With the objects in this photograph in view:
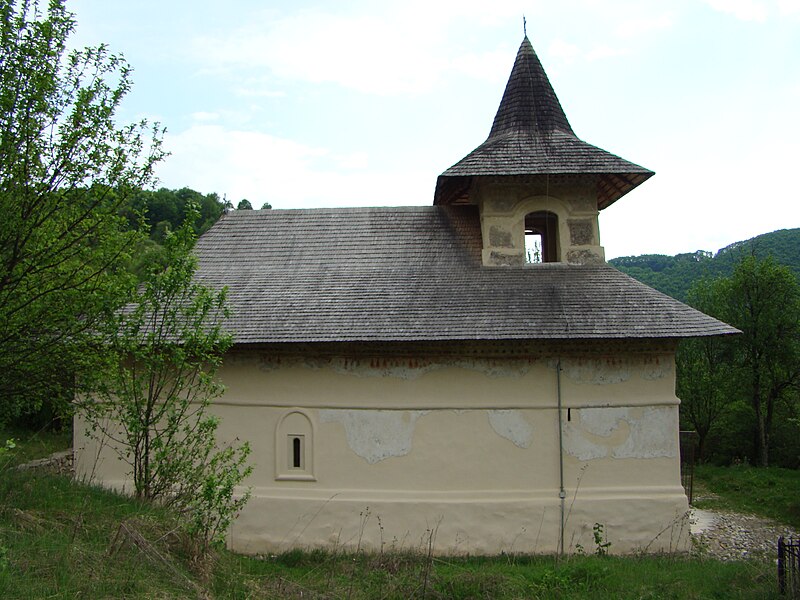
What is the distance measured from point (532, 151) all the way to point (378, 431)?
560cm

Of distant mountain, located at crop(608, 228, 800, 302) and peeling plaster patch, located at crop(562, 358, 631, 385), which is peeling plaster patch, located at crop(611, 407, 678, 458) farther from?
distant mountain, located at crop(608, 228, 800, 302)

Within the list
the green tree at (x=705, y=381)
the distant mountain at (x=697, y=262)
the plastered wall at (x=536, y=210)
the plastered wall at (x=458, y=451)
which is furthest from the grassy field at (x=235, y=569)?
the distant mountain at (x=697, y=262)

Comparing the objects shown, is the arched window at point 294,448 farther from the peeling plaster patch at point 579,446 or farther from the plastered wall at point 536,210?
the plastered wall at point 536,210

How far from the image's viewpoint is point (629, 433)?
31.6 feet

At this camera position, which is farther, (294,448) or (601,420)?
(294,448)

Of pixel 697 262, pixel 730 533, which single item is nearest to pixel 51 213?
pixel 730 533

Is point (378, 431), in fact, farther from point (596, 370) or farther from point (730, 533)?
point (730, 533)

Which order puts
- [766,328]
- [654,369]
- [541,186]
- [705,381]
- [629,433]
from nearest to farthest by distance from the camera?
[629,433]
[654,369]
[541,186]
[766,328]
[705,381]

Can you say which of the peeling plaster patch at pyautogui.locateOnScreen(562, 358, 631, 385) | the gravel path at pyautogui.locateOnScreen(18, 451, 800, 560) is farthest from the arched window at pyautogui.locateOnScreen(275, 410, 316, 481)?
the peeling plaster patch at pyautogui.locateOnScreen(562, 358, 631, 385)

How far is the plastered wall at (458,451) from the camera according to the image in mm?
9344

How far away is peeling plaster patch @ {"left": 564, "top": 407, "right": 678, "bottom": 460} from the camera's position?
31.4 feet

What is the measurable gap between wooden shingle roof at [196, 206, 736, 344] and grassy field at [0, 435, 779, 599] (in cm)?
311

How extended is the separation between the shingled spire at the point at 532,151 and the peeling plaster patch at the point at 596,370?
3239 millimetres

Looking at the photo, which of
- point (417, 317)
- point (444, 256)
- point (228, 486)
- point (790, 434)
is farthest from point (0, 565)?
point (790, 434)
